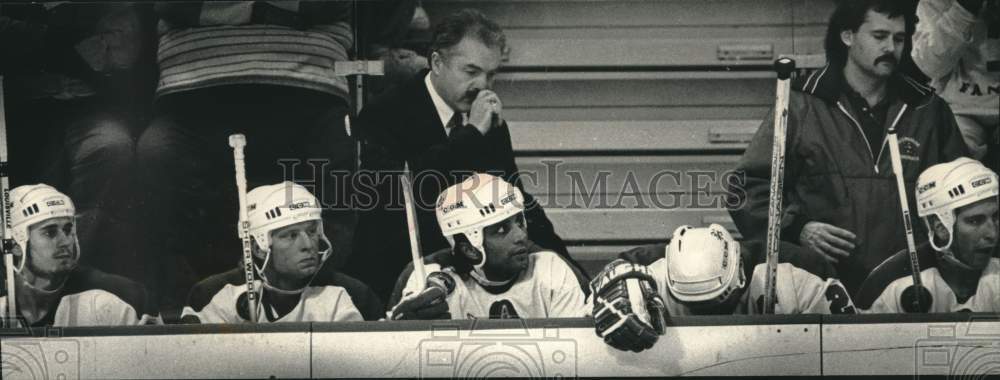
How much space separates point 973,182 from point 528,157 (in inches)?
63.6

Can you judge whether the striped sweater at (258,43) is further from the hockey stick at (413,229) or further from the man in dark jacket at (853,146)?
the man in dark jacket at (853,146)

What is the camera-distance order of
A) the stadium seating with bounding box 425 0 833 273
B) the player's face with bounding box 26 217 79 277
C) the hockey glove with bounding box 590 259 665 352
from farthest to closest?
the player's face with bounding box 26 217 79 277, the stadium seating with bounding box 425 0 833 273, the hockey glove with bounding box 590 259 665 352

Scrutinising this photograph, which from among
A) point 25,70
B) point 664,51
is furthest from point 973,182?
point 25,70

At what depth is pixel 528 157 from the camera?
4.57 metres

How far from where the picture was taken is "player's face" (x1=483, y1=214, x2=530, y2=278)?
15.3ft

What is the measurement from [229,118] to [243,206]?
12.7 inches

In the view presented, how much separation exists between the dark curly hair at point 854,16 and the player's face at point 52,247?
284cm

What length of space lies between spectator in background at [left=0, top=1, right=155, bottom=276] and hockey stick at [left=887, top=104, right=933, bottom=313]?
2.71 m

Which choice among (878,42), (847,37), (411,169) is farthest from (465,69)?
(878,42)

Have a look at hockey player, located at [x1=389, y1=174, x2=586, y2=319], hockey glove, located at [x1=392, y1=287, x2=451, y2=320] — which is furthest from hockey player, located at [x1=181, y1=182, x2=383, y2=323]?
hockey player, located at [x1=389, y1=174, x2=586, y2=319]

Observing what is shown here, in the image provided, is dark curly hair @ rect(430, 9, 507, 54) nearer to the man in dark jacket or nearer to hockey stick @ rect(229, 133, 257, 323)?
hockey stick @ rect(229, 133, 257, 323)

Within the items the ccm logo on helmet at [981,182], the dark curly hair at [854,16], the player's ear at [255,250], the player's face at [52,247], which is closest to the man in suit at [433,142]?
the player's ear at [255,250]

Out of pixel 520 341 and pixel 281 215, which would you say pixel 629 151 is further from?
pixel 281 215

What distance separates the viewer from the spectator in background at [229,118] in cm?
458
